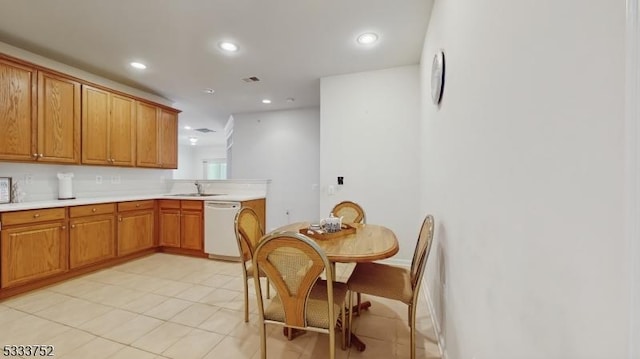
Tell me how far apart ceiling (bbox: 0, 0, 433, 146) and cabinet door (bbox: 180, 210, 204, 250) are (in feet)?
6.28

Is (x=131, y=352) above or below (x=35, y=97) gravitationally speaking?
below

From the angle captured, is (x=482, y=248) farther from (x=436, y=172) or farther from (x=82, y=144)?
(x=82, y=144)

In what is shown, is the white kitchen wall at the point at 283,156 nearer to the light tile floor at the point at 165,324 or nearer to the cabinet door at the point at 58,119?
the light tile floor at the point at 165,324

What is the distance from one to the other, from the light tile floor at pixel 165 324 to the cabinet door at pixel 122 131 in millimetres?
1571

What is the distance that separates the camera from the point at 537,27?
0.67m

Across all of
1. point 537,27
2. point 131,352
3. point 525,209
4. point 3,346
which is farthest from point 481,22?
point 3,346

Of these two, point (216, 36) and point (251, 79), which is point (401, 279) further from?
point (251, 79)

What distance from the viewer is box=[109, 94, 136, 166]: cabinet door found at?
345cm

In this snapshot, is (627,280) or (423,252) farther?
(423,252)

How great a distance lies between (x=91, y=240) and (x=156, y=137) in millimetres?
1719

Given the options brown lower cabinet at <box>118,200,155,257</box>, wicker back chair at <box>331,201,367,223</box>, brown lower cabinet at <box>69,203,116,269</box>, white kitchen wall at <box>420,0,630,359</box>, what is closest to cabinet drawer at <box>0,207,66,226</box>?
brown lower cabinet at <box>69,203,116,269</box>

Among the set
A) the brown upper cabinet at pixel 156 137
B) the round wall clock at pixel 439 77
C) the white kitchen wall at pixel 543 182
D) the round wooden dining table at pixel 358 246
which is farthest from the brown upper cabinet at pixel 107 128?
the white kitchen wall at pixel 543 182

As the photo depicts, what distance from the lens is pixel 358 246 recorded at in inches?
64.2

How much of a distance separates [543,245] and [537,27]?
56cm
